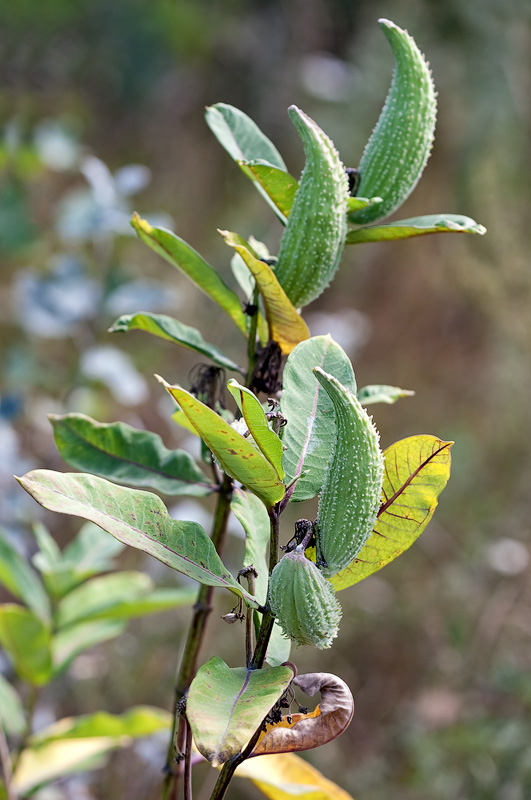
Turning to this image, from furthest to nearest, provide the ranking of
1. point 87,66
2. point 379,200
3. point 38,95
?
point 87,66 < point 38,95 < point 379,200

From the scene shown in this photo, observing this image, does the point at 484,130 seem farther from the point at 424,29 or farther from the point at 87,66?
the point at 87,66

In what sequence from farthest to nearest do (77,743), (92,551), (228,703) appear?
(77,743), (92,551), (228,703)

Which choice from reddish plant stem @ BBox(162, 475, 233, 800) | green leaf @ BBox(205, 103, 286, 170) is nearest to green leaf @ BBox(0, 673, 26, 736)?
reddish plant stem @ BBox(162, 475, 233, 800)

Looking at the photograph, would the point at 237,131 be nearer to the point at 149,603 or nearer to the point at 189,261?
the point at 189,261

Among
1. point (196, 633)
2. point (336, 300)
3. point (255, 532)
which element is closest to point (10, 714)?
point (196, 633)

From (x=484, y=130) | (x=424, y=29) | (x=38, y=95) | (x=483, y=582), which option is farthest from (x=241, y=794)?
(x=38, y=95)

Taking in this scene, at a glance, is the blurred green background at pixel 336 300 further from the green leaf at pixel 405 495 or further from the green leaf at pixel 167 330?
the green leaf at pixel 405 495

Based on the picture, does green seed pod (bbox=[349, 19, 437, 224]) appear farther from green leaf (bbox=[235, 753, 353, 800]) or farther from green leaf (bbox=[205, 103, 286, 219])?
green leaf (bbox=[235, 753, 353, 800])
